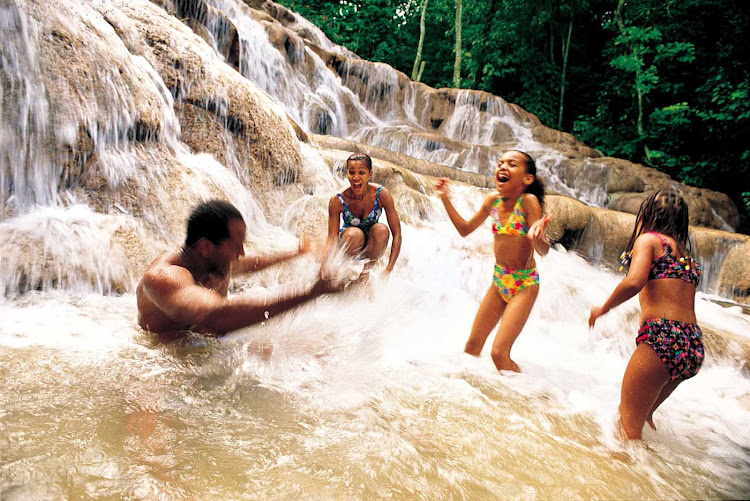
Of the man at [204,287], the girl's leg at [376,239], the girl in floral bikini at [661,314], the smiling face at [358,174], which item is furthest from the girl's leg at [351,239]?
the girl in floral bikini at [661,314]

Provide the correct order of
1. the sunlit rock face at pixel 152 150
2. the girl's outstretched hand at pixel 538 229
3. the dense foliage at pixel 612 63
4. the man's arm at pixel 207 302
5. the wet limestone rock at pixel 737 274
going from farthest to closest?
the dense foliage at pixel 612 63 < the wet limestone rock at pixel 737 274 < the sunlit rock face at pixel 152 150 < the girl's outstretched hand at pixel 538 229 < the man's arm at pixel 207 302

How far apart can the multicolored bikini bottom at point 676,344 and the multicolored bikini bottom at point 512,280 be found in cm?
81

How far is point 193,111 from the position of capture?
561 centimetres

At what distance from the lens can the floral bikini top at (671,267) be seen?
7.45 feet

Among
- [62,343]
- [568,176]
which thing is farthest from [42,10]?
[568,176]

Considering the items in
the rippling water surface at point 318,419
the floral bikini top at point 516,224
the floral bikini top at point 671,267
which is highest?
the floral bikini top at point 516,224

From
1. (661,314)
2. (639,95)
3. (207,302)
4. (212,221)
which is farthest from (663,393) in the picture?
(639,95)

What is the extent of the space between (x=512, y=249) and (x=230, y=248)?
5.76ft

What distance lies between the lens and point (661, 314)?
7.50 ft

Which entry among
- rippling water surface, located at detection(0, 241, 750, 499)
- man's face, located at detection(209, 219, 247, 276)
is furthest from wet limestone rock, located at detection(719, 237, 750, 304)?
man's face, located at detection(209, 219, 247, 276)

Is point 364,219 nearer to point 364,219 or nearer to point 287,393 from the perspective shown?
point 364,219

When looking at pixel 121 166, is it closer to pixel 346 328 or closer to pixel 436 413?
pixel 346 328

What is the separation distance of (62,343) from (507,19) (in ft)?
62.6

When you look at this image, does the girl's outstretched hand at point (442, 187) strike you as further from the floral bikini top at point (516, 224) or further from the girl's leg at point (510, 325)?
the girl's leg at point (510, 325)
